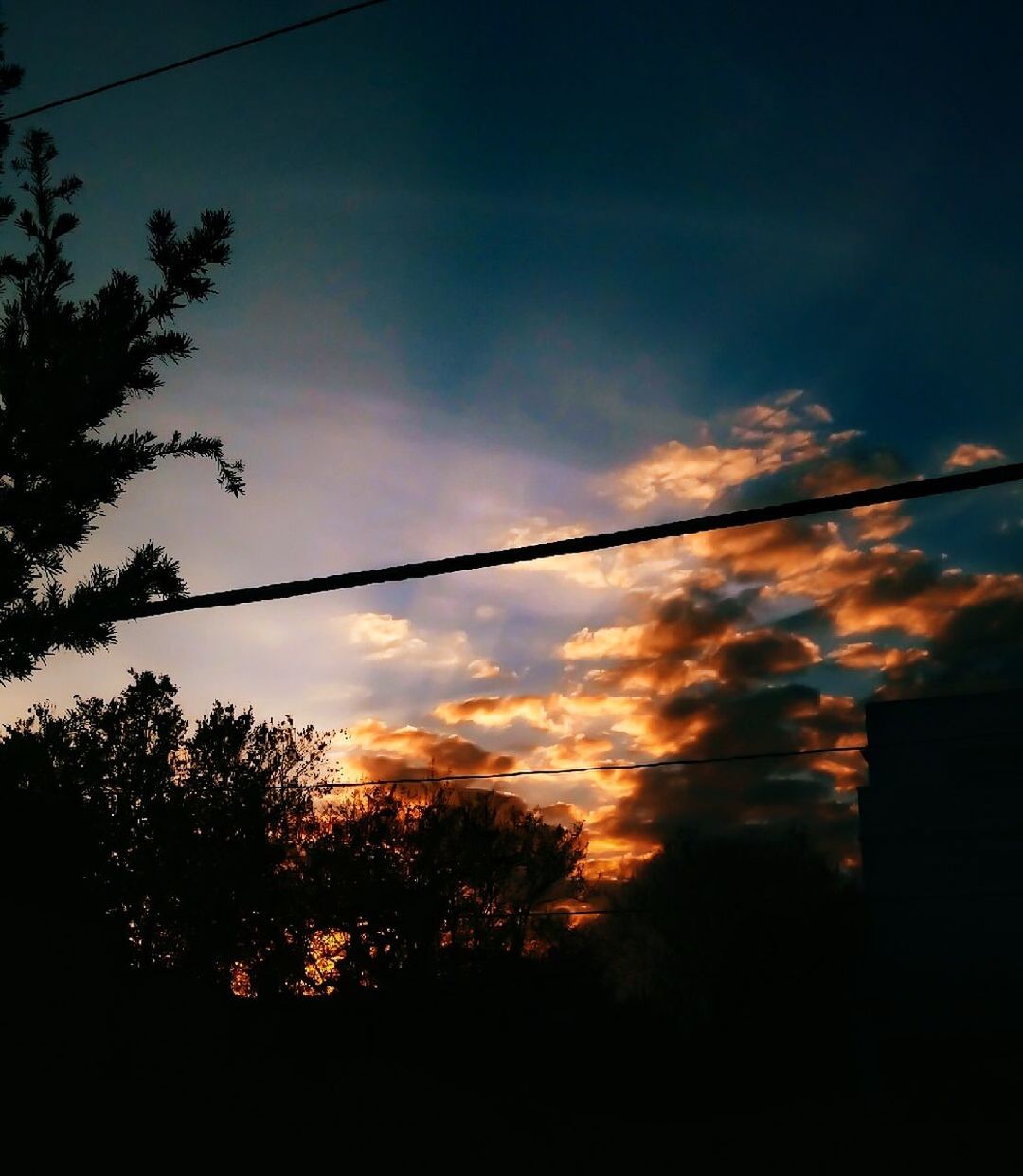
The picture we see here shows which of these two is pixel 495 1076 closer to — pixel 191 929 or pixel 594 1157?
pixel 191 929

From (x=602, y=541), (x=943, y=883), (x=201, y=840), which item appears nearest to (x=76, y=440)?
(x=602, y=541)

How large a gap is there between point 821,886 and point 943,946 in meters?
6.19

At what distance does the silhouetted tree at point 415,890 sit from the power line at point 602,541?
114ft

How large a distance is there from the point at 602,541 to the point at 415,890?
37.4m

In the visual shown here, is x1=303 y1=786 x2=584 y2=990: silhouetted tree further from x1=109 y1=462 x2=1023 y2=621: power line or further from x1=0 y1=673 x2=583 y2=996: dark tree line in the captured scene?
x1=109 y1=462 x2=1023 y2=621: power line

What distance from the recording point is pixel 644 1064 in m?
41.1

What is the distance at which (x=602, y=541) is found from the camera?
17.4 feet

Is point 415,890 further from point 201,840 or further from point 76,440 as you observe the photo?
point 76,440

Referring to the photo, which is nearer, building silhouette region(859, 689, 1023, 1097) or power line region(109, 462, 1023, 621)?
power line region(109, 462, 1023, 621)

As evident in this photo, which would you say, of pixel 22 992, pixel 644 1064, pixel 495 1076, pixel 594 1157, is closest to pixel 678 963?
pixel 644 1064

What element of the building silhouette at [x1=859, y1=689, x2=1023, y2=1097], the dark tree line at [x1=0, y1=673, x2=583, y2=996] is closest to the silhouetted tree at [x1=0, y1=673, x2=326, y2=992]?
the dark tree line at [x1=0, y1=673, x2=583, y2=996]

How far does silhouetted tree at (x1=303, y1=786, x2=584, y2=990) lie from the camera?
38719 mm

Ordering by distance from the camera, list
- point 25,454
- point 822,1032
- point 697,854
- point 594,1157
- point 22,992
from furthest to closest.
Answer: point 697,854 → point 822,1032 → point 594,1157 → point 22,992 → point 25,454

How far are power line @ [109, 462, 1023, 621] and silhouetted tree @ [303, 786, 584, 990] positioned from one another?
1367 inches
